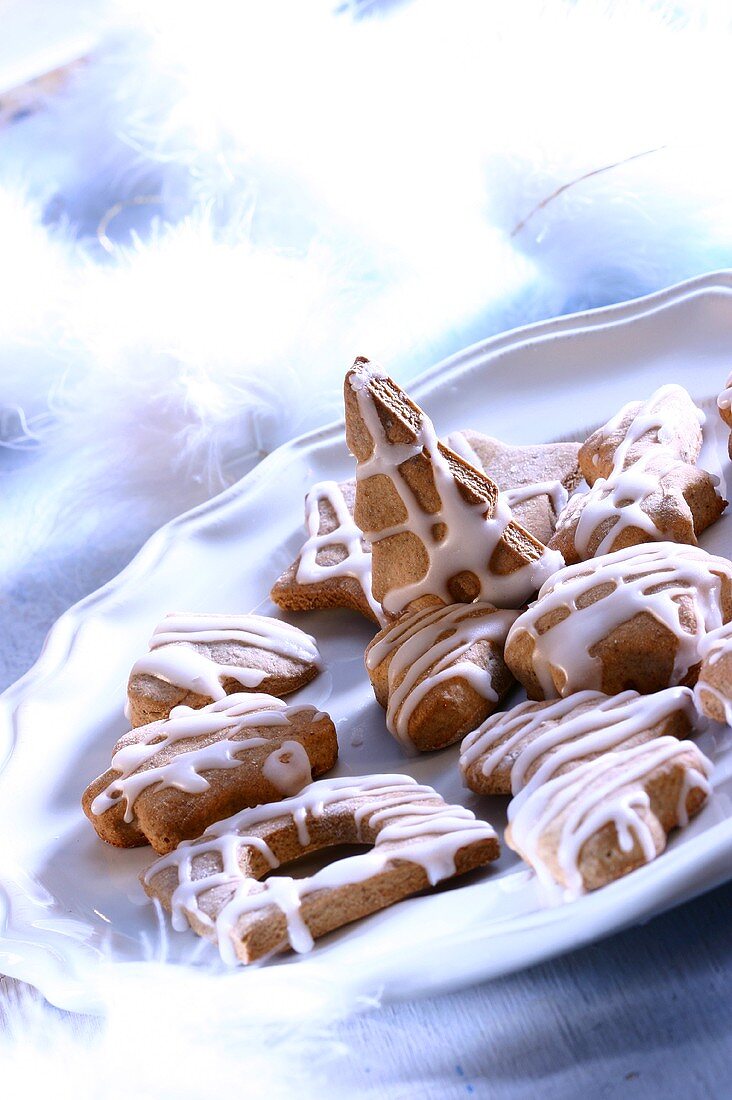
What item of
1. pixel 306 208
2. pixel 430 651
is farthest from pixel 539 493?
pixel 306 208

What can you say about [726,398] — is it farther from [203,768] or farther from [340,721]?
[203,768]

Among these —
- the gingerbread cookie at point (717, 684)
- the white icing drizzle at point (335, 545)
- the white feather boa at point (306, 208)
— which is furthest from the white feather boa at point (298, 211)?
the gingerbread cookie at point (717, 684)

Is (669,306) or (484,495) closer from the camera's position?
(484,495)

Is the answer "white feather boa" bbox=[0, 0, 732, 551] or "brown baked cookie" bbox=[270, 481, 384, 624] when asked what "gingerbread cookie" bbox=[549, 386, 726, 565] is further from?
"white feather boa" bbox=[0, 0, 732, 551]

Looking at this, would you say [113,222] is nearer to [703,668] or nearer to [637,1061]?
[703,668]

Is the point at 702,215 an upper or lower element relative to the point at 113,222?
lower

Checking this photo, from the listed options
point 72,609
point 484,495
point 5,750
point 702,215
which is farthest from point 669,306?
point 5,750

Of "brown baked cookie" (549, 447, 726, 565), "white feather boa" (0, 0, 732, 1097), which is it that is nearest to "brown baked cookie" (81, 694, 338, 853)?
"brown baked cookie" (549, 447, 726, 565)

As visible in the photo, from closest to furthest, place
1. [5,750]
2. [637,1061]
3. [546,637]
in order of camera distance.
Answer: [637,1061], [546,637], [5,750]
